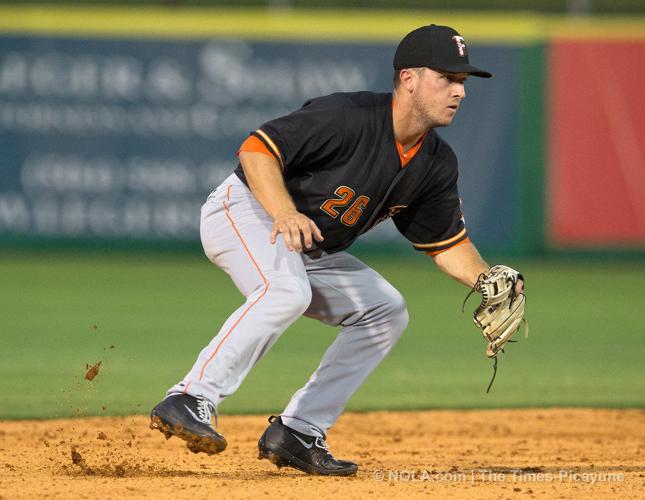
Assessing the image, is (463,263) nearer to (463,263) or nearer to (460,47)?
(463,263)

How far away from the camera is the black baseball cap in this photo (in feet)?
14.8

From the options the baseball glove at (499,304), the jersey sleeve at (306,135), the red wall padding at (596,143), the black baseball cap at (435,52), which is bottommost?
the red wall padding at (596,143)

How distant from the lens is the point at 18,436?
5.71 m

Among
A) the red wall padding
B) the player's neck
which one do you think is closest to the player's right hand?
the player's neck

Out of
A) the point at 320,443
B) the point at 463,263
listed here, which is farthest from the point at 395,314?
the point at 320,443

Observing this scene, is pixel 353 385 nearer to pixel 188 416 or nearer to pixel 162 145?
pixel 188 416

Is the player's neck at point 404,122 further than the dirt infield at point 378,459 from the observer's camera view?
Yes

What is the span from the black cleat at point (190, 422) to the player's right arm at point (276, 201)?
2.06ft

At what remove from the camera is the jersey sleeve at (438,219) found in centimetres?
497

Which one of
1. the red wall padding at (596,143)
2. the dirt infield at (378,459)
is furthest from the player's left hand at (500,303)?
the red wall padding at (596,143)

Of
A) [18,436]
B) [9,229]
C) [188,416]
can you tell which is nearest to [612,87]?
[9,229]

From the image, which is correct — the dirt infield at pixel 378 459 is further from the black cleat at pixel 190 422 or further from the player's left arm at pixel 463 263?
the player's left arm at pixel 463 263

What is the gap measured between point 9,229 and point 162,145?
→ 1.92 meters

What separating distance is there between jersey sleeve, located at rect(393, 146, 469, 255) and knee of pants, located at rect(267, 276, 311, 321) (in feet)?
2.88
